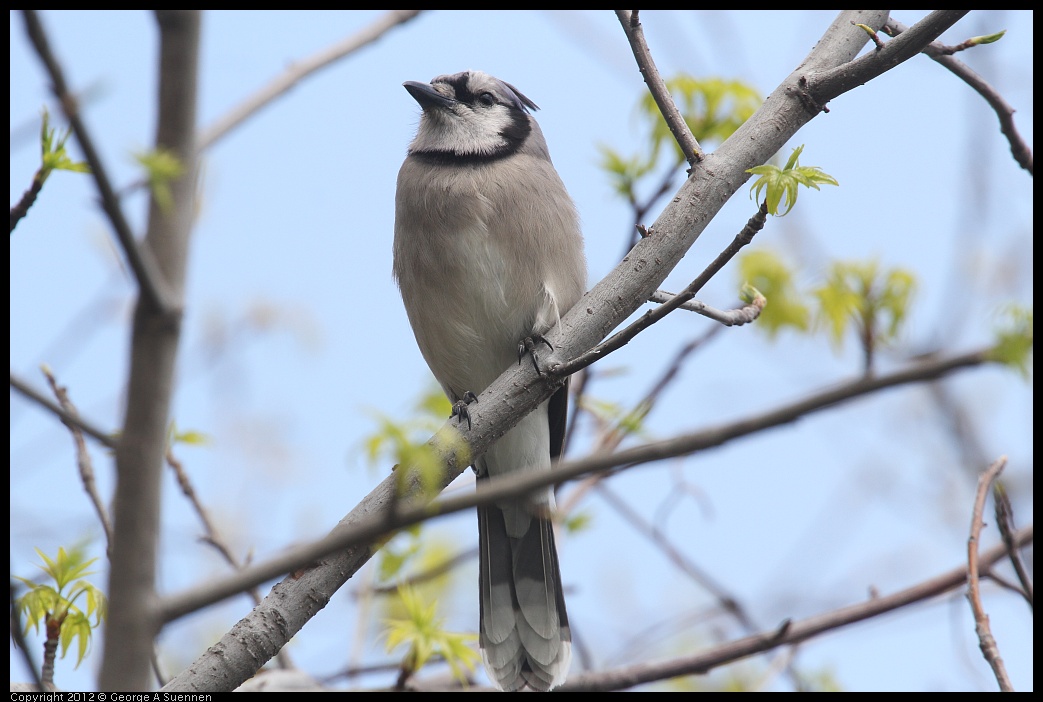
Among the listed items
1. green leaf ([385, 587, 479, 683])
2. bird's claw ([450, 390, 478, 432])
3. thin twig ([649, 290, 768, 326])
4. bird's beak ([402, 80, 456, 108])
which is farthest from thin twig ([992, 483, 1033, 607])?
bird's beak ([402, 80, 456, 108])

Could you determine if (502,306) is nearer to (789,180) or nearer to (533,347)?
(533,347)

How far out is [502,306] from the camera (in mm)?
3809

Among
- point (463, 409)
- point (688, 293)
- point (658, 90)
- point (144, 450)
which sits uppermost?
point (658, 90)

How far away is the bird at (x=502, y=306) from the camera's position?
378 centimetres

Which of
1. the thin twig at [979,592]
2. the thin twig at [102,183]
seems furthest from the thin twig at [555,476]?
the thin twig at [979,592]

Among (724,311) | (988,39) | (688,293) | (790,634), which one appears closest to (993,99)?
(988,39)

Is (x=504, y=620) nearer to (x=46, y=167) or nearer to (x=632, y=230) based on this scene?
(x=632, y=230)

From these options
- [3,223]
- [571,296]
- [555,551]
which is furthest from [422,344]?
[3,223]

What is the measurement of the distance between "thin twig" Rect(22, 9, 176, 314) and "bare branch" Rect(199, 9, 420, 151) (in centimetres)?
36

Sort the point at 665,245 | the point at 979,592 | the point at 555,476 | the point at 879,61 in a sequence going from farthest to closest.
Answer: the point at 665,245 < the point at 879,61 < the point at 979,592 < the point at 555,476

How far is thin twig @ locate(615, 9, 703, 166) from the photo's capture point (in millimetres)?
2861

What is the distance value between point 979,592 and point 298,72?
243 cm

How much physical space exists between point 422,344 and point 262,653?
2040mm

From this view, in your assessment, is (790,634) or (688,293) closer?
(688,293)
